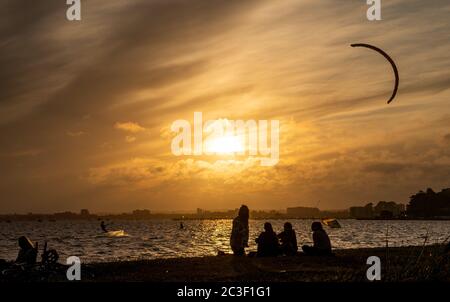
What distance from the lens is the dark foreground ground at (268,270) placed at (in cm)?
1327

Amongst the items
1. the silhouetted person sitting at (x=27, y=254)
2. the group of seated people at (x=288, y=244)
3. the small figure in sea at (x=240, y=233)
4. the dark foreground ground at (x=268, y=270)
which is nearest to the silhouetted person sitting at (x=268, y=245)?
the group of seated people at (x=288, y=244)

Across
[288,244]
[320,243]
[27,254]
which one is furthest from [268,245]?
[27,254]

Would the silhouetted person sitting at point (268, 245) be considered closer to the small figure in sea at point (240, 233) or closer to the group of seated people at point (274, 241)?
the group of seated people at point (274, 241)

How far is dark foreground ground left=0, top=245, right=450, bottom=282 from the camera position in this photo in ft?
43.6

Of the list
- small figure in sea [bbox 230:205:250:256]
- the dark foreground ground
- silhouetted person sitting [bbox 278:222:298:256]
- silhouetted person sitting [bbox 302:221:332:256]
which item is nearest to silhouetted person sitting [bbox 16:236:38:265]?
the dark foreground ground

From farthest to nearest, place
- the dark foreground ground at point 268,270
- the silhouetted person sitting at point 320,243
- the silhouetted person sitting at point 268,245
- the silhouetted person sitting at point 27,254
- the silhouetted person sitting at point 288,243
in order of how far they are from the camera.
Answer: the silhouetted person sitting at point 288,243, the silhouetted person sitting at point 268,245, the silhouetted person sitting at point 320,243, the silhouetted person sitting at point 27,254, the dark foreground ground at point 268,270

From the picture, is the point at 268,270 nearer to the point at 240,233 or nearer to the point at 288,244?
the point at 288,244

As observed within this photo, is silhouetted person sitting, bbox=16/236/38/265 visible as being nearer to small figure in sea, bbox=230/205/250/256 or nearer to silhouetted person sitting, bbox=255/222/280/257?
small figure in sea, bbox=230/205/250/256
